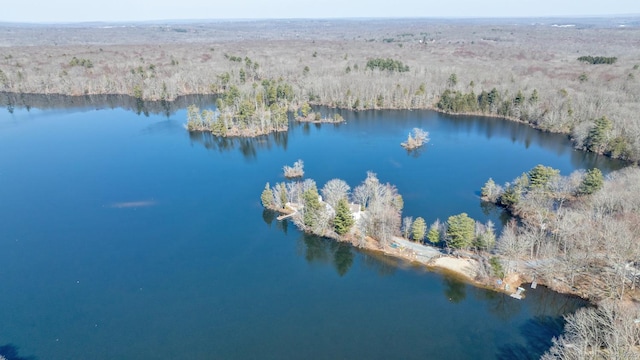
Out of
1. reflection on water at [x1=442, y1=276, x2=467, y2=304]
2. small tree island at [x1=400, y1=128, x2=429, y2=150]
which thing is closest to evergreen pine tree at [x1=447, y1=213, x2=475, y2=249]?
reflection on water at [x1=442, y1=276, x2=467, y2=304]

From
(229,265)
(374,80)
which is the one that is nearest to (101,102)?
(374,80)

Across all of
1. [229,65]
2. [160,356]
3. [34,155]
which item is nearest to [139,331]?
[160,356]

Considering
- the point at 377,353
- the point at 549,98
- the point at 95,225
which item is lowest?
the point at 377,353

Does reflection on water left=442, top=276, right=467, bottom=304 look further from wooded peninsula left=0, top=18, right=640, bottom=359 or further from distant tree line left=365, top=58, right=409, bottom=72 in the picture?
distant tree line left=365, top=58, right=409, bottom=72

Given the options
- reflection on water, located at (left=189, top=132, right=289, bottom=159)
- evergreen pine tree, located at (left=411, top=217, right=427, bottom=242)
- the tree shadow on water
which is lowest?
the tree shadow on water

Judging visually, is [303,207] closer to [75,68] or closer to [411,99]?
[411,99]

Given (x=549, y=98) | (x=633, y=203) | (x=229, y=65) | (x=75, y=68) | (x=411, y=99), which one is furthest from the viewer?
(x=229, y=65)
